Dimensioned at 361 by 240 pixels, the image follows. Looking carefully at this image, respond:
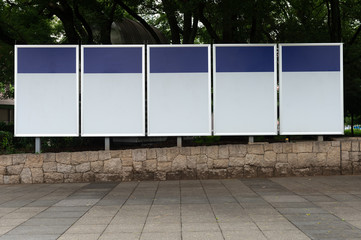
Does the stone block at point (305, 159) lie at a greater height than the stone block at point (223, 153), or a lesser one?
lesser

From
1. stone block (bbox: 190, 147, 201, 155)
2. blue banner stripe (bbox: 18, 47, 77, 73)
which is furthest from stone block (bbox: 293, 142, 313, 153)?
blue banner stripe (bbox: 18, 47, 77, 73)

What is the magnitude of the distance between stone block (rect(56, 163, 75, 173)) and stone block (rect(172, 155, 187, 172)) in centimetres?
262

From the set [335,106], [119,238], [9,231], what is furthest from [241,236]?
[335,106]

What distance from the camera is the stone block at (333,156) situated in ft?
33.4

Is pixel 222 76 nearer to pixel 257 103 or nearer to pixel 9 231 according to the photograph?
pixel 257 103

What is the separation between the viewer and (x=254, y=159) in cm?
1006

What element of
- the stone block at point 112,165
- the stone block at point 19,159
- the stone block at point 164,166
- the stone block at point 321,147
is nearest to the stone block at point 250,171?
the stone block at point 321,147

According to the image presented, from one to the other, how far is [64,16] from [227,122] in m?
7.08

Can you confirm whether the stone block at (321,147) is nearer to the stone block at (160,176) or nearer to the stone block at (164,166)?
the stone block at (164,166)

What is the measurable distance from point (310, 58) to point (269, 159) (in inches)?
117

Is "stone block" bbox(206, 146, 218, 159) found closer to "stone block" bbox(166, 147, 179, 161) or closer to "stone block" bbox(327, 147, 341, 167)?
"stone block" bbox(166, 147, 179, 161)

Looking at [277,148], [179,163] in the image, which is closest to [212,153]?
[179,163]

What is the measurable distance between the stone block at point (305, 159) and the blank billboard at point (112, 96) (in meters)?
4.20

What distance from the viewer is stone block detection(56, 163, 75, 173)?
986cm
